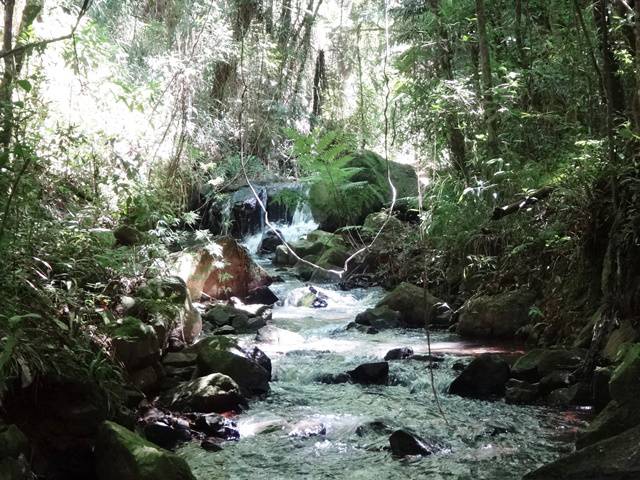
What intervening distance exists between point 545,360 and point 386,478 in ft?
7.18

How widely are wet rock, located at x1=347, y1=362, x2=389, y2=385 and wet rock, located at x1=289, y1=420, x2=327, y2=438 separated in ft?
3.62

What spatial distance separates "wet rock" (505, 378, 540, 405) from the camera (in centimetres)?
494

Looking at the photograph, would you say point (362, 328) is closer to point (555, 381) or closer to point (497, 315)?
point (497, 315)

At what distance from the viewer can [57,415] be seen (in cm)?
371

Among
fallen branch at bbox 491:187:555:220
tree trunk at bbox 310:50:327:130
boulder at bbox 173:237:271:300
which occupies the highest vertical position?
tree trunk at bbox 310:50:327:130

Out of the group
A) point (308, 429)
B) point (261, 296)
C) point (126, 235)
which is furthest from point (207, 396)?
point (261, 296)

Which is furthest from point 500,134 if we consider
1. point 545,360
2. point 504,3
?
point 545,360

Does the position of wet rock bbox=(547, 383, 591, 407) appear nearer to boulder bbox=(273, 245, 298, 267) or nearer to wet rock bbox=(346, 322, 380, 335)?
wet rock bbox=(346, 322, 380, 335)

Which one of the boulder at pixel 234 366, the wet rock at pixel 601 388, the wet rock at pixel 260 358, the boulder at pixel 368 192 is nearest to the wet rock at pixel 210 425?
the boulder at pixel 234 366

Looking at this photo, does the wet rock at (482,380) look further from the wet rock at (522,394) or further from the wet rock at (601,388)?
the wet rock at (601,388)

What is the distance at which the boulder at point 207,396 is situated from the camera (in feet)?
15.6

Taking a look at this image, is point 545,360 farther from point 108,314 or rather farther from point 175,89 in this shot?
A: point 175,89

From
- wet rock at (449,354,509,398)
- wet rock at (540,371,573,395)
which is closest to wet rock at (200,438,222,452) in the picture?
wet rock at (449,354,509,398)

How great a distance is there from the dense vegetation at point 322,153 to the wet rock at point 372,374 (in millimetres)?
1244
